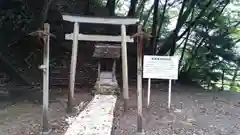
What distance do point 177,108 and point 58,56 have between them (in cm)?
581

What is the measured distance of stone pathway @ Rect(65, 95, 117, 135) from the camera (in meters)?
4.36

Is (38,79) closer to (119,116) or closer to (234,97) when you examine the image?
(119,116)

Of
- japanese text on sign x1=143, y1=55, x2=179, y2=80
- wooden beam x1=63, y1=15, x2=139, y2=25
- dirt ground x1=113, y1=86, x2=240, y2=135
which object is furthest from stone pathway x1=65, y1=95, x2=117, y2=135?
wooden beam x1=63, y1=15, x2=139, y2=25

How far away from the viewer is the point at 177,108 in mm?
6965

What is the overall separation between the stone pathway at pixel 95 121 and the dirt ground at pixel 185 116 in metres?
0.27

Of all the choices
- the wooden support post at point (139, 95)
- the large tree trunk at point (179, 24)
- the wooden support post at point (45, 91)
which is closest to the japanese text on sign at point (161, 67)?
the wooden support post at point (139, 95)

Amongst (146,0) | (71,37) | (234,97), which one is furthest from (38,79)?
(234,97)

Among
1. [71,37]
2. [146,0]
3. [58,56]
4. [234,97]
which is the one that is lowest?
[234,97]

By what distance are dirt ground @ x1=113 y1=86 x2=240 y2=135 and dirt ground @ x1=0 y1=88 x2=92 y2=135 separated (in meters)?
0.96

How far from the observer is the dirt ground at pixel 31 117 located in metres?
5.15

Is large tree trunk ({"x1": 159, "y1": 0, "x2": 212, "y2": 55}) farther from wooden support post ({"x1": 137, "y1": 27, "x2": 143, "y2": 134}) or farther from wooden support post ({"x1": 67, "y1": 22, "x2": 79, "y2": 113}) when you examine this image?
wooden support post ({"x1": 137, "y1": 27, "x2": 143, "y2": 134})

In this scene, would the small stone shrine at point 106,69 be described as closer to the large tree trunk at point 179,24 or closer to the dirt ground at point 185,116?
the dirt ground at point 185,116

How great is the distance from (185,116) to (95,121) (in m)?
2.28

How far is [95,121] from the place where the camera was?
4.86 m
